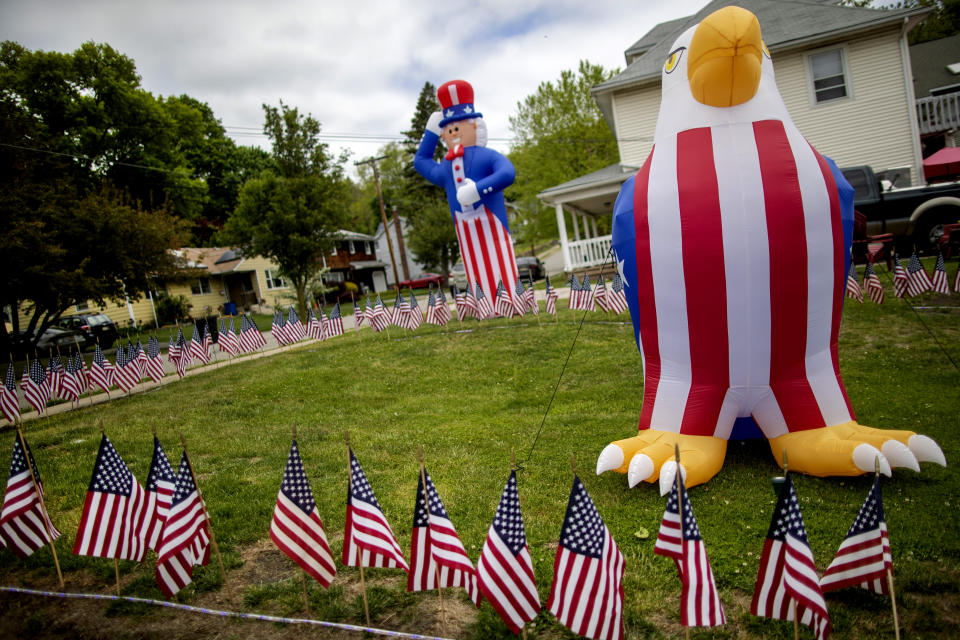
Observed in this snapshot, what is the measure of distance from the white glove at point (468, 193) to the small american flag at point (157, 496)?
9024 millimetres

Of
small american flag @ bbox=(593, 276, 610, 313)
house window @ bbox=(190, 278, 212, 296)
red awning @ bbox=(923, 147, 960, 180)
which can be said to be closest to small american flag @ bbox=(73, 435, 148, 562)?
small american flag @ bbox=(593, 276, 610, 313)

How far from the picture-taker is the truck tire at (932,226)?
12945 millimetres

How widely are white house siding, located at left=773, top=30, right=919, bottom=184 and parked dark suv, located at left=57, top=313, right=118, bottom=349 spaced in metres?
26.9

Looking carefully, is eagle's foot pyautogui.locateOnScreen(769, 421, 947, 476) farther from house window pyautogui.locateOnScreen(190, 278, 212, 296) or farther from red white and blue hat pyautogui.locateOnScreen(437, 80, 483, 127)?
house window pyautogui.locateOnScreen(190, 278, 212, 296)

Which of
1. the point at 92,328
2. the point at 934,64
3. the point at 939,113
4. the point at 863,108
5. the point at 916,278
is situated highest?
the point at 934,64

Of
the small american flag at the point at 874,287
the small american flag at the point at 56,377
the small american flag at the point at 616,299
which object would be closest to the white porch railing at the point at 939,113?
the small american flag at the point at 874,287

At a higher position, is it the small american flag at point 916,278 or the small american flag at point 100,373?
the small american flag at point 100,373

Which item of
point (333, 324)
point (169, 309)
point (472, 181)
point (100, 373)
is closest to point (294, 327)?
point (333, 324)

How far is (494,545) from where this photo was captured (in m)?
3.00

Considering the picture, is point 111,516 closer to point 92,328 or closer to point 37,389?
point 37,389

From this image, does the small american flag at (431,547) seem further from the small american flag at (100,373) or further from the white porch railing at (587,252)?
the white porch railing at (587,252)

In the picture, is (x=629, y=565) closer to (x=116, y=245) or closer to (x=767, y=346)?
(x=767, y=346)

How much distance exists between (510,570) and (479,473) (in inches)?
98.5

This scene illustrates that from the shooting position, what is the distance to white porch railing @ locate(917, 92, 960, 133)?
2180 cm
